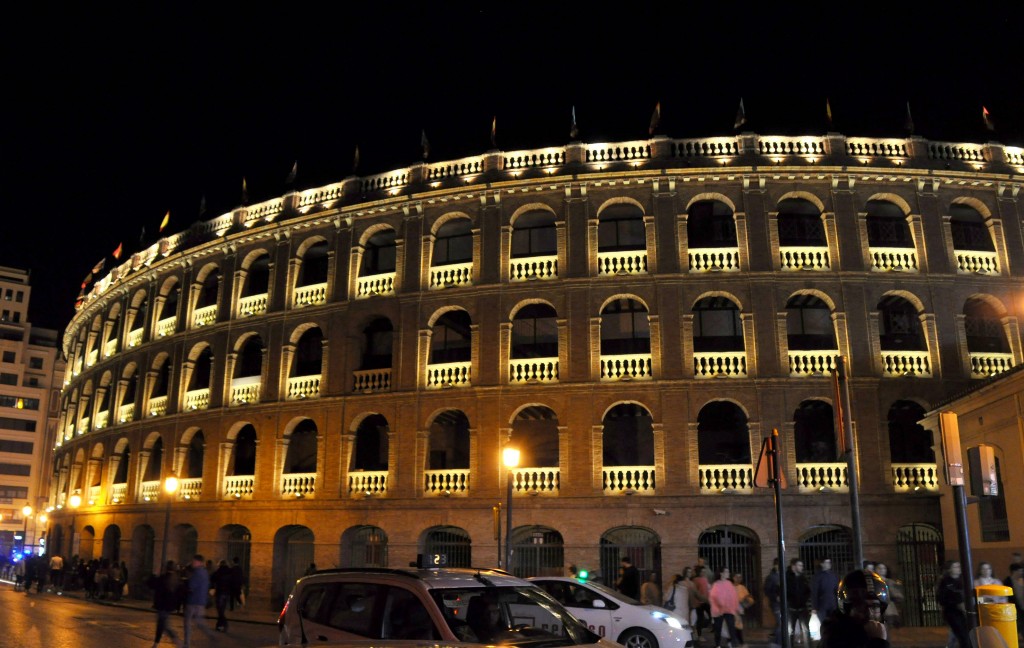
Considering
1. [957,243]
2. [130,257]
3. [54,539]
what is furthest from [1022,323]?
[54,539]

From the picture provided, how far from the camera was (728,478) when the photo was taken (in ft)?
83.6

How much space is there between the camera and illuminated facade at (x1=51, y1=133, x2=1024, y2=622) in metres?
25.6

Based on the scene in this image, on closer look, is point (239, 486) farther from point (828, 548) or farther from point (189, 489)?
point (828, 548)

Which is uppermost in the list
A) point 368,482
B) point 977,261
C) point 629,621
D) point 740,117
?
point 740,117

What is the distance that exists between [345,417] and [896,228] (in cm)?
1948

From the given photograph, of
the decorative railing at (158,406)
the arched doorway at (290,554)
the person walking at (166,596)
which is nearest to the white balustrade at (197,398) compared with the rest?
the decorative railing at (158,406)

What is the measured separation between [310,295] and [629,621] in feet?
65.9

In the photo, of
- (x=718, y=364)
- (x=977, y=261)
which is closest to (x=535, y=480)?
(x=718, y=364)

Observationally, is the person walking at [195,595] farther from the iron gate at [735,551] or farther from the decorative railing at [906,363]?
the decorative railing at [906,363]

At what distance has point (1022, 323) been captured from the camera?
2636 centimetres

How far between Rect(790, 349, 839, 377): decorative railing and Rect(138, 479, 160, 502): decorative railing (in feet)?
81.8

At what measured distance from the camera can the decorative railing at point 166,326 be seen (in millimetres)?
36156

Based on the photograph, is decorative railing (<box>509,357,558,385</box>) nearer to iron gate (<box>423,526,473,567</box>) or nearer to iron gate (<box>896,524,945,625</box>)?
iron gate (<box>423,526,473,567</box>)

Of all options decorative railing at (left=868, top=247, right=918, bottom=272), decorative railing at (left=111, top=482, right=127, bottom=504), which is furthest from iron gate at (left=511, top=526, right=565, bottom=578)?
decorative railing at (left=111, top=482, right=127, bottom=504)
